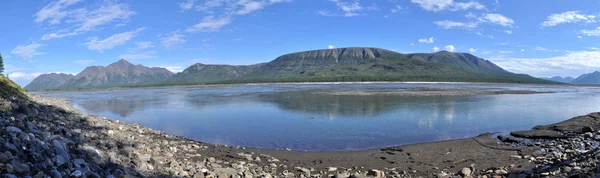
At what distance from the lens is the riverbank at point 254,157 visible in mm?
8188

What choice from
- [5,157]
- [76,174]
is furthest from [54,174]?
[5,157]

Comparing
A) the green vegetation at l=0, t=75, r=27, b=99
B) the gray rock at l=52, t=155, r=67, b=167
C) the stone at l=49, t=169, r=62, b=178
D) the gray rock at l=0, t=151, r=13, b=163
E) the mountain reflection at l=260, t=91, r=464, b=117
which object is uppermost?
the green vegetation at l=0, t=75, r=27, b=99

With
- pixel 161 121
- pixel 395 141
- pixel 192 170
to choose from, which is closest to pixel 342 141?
pixel 395 141

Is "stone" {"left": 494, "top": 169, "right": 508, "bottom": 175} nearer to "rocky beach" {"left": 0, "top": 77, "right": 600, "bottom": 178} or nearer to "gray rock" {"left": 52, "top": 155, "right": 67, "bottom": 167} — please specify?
"rocky beach" {"left": 0, "top": 77, "right": 600, "bottom": 178}

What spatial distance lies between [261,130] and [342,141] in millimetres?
7707

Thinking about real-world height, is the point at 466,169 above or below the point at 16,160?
below

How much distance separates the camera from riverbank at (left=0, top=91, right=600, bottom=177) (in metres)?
8.19

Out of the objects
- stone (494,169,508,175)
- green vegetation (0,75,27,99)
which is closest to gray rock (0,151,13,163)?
green vegetation (0,75,27,99)

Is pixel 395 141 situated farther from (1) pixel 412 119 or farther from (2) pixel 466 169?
(1) pixel 412 119

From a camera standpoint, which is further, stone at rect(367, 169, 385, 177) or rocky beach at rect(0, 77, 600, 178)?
stone at rect(367, 169, 385, 177)

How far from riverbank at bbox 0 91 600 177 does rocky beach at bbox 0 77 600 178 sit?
0.02m

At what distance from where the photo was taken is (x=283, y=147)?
20.2 meters

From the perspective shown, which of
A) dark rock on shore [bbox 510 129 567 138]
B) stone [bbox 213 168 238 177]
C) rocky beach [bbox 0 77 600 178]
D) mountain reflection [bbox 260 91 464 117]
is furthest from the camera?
mountain reflection [bbox 260 91 464 117]

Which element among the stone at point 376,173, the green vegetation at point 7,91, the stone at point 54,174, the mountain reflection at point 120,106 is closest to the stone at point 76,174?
the stone at point 54,174
